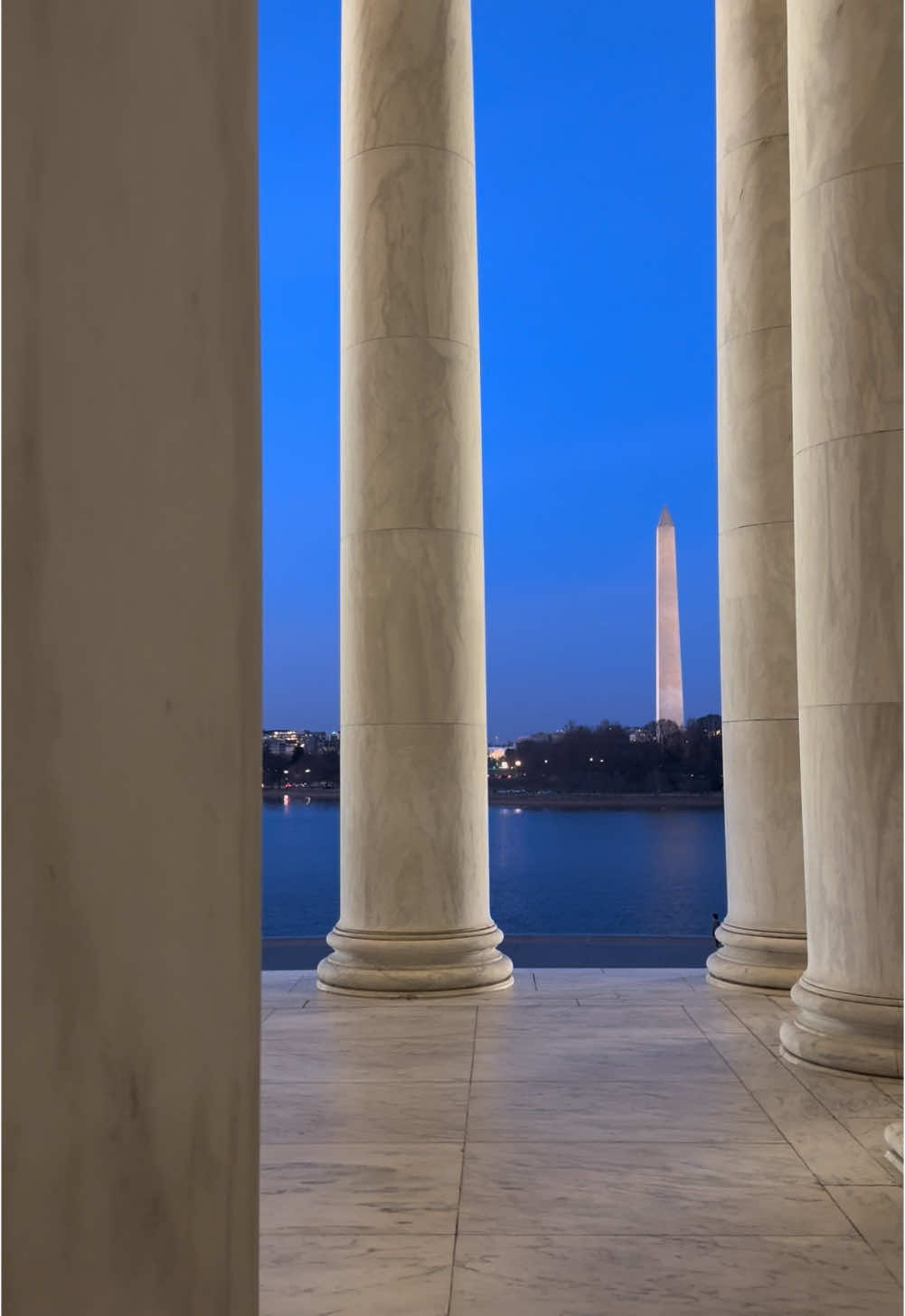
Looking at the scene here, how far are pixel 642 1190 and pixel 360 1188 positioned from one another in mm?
36796

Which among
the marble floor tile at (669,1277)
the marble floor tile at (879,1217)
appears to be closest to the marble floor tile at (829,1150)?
the marble floor tile at (879,1217)

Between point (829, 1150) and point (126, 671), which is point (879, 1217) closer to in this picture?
point (829, 1150)

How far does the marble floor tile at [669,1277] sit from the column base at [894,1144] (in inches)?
924

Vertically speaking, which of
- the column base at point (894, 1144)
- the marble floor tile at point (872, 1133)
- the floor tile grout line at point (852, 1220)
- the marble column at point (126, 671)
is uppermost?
the marble column at point (126, 671)

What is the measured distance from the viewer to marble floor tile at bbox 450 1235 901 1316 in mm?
129875

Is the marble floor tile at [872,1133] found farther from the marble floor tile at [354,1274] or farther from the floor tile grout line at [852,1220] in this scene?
the marble floor tile at [354,1274]

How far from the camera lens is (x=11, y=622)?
51.2 metres

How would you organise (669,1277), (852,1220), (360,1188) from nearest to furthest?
(669,1277)
(852,1220)
(360,1188)

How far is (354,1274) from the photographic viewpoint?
139 meters

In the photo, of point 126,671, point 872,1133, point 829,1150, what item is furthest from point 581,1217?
point 126,671

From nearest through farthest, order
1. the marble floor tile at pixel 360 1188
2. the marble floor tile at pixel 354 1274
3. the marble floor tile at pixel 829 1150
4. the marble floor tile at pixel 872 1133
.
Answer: the marble floor tile at pixel 354 1274
the marble floor tile at pixel 360 1188
the marble floor tile at pixel 829 1150
the marble floor tile at pixel 872 1133

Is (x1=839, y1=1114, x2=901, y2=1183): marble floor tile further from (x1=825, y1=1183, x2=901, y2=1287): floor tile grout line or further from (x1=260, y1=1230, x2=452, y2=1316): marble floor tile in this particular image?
(x1=260, y1=1230, x2=452, y2=1316): marble floor tile

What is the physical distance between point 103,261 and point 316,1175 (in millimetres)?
145900

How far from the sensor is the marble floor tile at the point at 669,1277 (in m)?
130
